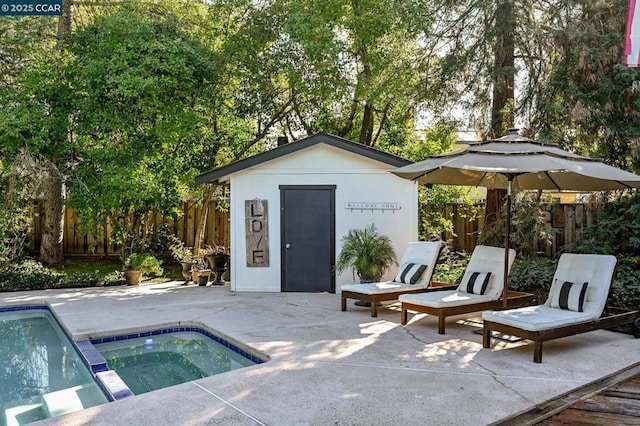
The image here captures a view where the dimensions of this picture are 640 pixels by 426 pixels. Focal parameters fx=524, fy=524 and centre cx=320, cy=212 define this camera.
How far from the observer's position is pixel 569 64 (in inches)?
361

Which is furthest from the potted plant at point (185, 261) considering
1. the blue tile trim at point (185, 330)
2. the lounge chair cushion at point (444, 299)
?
the lounge chair cushion at point (444, 299)

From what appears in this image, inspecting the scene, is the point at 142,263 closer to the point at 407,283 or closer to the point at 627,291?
the point at 407,283

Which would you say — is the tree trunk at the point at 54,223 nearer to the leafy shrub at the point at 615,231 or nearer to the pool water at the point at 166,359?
the pool water at the point at 166,359

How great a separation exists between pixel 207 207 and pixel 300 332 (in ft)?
24.2

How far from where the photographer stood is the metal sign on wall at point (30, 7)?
33.8ft

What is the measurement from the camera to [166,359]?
20.2 feet

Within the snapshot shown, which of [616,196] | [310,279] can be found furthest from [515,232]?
[310,279]

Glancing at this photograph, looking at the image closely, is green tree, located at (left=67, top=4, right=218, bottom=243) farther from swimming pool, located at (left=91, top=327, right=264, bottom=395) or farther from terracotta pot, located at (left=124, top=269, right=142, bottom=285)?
swimming pool, located at (left=91, top=327, right=264, bottom=395)

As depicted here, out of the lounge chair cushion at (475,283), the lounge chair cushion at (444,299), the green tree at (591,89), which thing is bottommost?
the lounge chair cushion at (444,299)

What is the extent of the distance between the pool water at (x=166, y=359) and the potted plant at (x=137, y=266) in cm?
429

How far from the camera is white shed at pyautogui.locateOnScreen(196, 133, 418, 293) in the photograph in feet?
32.5

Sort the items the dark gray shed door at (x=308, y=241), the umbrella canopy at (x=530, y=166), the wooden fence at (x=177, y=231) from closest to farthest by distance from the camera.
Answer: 1. the umbrella canopy at (x=530, y=166)
2. the dark gray shed door at (x=308, y=241)
3. the wooden fence at (x=177, y=231)

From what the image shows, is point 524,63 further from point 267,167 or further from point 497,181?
point 267,167

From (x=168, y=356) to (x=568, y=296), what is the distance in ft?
15.6
